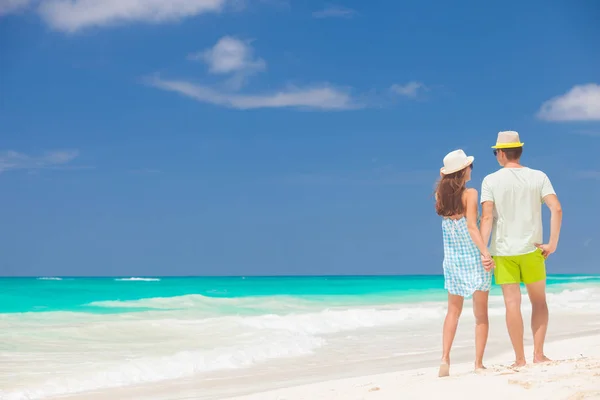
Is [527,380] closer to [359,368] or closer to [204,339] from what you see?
[359,368]

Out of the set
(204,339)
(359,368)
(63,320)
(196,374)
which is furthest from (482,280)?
(63,320)

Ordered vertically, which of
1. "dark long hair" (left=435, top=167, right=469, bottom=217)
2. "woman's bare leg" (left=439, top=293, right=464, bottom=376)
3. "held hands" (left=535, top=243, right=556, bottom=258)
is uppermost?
"dark long hair" (left=435, top=167, right=469, bottom=217)

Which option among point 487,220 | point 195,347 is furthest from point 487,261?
point 195,347

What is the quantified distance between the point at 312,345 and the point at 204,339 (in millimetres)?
1950

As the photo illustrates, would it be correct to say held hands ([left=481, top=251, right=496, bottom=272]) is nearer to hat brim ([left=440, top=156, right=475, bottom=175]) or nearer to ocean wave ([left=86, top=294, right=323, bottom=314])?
hat brim ([left=440, top=156, right=475, bottom=175])

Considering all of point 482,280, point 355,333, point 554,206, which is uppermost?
point 554,206

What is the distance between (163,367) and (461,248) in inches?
161

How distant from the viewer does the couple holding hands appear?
14.2 ft

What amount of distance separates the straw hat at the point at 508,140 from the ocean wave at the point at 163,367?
410cm

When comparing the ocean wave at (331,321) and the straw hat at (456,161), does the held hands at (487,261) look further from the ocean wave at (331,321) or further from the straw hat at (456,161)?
the ocean wave at (331,321)

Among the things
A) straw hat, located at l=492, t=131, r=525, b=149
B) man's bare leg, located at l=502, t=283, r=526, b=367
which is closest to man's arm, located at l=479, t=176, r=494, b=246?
straw hat, located at l=492, t=131, r=525, b=149

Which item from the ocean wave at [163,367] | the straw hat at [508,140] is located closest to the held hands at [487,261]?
the straw hat at [508,140]

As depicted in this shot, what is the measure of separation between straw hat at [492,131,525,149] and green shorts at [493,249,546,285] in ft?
2.33

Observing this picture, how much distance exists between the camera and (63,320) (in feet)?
47.6
